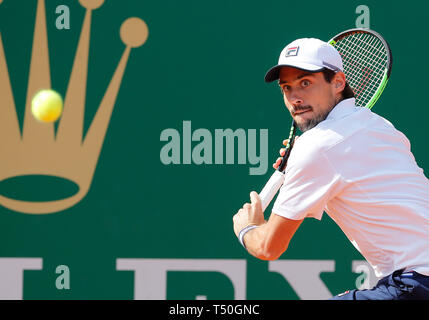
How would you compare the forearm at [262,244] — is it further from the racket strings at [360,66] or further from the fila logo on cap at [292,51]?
the racket strings at [360,66]

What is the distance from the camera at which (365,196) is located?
7.58ft

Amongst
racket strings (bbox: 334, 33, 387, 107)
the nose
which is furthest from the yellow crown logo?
the nose

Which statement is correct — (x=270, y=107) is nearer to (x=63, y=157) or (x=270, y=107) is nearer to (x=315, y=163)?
(x=63, y=157)

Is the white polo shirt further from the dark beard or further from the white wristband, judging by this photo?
the white wristband

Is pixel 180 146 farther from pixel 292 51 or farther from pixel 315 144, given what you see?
pixel 315 144

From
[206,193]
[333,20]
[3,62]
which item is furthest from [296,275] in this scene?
[3,62]

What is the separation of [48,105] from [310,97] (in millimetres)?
2075

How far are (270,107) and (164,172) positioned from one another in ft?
2.48

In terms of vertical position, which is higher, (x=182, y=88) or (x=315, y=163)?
(x=182, y=88)

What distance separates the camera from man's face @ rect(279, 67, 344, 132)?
254 centimetres

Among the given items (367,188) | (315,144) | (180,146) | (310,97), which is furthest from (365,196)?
(180,146)

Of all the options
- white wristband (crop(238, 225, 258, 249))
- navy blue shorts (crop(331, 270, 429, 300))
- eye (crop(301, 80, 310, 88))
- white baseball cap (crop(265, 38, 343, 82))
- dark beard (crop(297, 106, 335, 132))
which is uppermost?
white baseball cap (crop(265, 38, 343, 82))

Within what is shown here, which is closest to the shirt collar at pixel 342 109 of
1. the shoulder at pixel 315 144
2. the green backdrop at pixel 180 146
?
the shoulder at pixel 315 144

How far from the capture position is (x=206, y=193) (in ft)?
13.3
